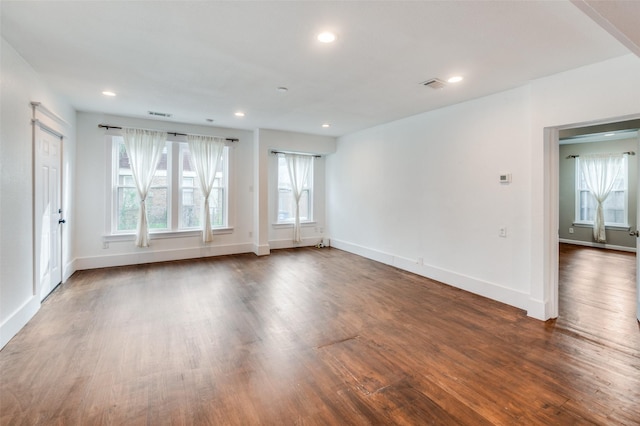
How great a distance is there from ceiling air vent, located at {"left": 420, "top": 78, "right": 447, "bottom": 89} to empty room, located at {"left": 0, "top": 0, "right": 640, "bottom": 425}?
28 millimetres

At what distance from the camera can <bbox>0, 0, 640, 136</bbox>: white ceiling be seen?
2082mm

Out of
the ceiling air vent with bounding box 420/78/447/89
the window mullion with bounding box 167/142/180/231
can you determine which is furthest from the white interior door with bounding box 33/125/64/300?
the ceiling air vent with bounding box 420/78/447/89

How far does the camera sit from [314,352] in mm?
2580

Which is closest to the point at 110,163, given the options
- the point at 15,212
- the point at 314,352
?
the point at 15,212

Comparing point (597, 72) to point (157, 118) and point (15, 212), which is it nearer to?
point (15, 212)

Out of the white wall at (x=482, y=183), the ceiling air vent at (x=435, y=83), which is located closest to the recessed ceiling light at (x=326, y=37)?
the ceiling air vent at (x=435, y=83)

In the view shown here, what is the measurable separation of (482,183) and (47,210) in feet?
18.8

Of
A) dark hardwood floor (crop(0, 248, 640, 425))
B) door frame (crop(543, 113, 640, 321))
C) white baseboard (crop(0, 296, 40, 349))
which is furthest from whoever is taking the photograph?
door frame (crop(543, 113, 640, 321))

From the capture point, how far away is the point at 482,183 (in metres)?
4.02

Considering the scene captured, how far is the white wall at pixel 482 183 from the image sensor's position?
9.98ft

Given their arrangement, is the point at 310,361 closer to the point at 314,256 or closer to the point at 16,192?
the point at 16,192

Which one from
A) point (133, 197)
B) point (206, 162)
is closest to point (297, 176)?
point (206, 162)

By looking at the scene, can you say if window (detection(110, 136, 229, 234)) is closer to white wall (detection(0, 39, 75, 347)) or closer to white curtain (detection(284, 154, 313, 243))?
white curtain (detection(284, 154, 313, 243))

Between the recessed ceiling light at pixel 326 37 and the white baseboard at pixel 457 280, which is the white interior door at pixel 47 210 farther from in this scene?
the white baseboard at pixel 457 280
